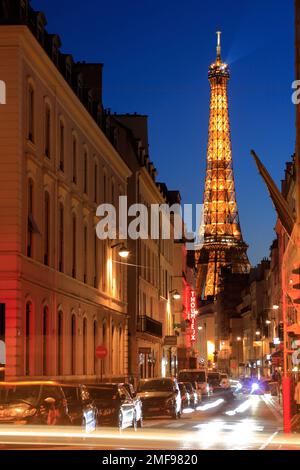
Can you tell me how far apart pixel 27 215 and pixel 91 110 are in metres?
15.7

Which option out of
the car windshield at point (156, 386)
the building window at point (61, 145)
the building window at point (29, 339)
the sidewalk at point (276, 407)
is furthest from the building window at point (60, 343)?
the sidewalk at point (276, 407)

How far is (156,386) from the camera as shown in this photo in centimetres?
4166

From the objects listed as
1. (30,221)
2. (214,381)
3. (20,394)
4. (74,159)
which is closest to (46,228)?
(30,221)

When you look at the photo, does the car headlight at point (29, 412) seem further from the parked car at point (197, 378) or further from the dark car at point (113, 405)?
the parked car at point (197, 378)

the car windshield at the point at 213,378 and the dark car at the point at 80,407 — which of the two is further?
the car windshield at the point at 213,378

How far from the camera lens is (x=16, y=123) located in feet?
120

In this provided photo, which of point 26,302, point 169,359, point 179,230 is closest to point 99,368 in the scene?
point 26,302

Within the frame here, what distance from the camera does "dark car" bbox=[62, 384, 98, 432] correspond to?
2481cm

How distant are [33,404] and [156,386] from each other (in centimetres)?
1793

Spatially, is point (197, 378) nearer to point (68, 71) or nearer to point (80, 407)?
point (68, 71)

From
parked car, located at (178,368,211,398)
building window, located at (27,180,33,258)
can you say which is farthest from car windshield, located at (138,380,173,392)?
parked car, located at (178,368,211,398)

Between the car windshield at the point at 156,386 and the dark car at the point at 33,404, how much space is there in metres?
17.1

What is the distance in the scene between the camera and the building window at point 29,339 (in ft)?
123

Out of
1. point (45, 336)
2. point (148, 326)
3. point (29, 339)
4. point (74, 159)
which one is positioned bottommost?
point (29, 339)
